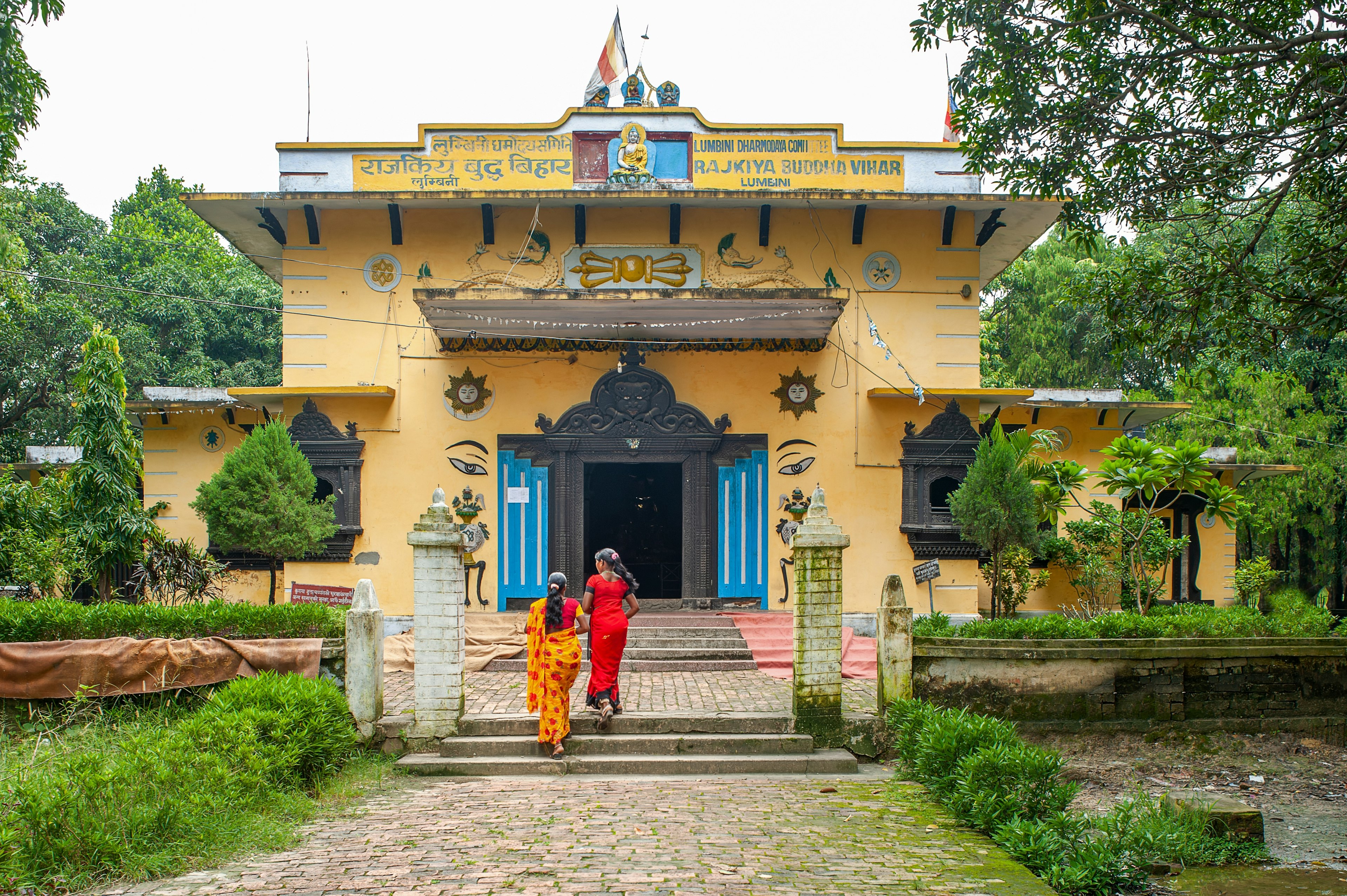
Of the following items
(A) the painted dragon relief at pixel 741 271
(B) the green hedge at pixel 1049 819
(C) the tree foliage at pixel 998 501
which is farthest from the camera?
(A) the painted dragon relief at pixel 741 271

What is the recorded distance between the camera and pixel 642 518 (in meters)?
17.6

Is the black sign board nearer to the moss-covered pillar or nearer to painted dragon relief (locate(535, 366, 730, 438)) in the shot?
painted dragon relief (locate(535, 366, 730, 438))

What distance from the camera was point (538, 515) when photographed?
13.0m

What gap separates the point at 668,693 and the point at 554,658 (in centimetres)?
218

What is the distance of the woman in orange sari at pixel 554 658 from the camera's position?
7.69 metres

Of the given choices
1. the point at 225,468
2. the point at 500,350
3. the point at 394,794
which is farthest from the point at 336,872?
the point at 500,350

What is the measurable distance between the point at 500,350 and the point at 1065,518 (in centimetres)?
992

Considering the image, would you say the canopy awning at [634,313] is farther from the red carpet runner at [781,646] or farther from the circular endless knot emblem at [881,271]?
the red carpet runner at [781,646]

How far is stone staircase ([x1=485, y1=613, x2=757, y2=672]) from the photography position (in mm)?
10875

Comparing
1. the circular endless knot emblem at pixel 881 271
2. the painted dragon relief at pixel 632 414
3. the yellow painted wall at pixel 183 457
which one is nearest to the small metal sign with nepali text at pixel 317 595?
the yellow painted wall at pixel 183 457

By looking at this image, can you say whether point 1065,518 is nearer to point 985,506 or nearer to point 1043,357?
point 985,506

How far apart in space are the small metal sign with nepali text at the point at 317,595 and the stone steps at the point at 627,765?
5.05 metres

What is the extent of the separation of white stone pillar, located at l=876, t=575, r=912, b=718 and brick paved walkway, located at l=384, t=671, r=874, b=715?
1.28 feet

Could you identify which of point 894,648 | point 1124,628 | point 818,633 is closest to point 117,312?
point 818,633
